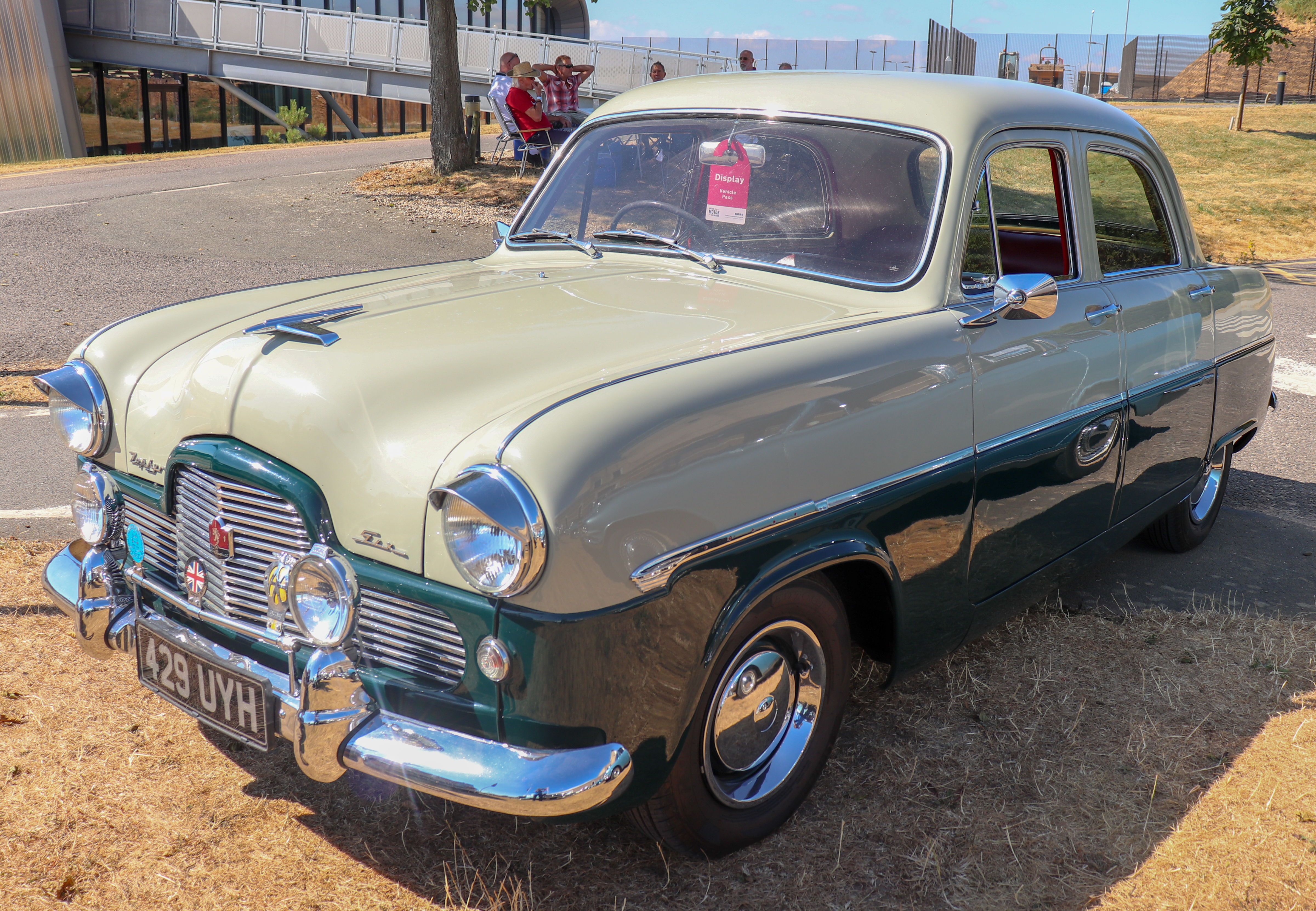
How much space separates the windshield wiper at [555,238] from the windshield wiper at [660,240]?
0.21ft

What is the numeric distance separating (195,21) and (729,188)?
25854 mm

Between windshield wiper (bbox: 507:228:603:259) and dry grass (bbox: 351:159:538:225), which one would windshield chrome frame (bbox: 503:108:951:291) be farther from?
dry grass (bbox: 351:159:538:225)

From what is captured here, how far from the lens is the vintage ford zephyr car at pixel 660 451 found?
6.77 feet

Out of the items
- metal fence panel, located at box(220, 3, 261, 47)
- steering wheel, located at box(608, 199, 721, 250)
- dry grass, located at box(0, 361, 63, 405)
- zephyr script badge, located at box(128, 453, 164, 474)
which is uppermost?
metal fence panel, located at box(220, 3, 261, 47)

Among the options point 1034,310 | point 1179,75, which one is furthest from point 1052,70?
point 1034,310

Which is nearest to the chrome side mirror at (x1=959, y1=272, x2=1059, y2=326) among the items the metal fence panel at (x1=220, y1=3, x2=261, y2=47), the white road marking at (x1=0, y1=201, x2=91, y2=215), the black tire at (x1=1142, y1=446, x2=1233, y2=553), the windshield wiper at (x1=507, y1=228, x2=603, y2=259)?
the windshield wiper at (x1=507, y1=228, x2=603, y2=259)

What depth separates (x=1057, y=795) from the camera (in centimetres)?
288

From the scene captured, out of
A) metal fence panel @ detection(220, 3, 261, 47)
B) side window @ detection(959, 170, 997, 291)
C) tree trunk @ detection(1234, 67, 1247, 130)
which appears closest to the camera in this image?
side window @ detection(959, 170, 997, 291)

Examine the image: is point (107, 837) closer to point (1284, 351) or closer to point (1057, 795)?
point (1057, 795)

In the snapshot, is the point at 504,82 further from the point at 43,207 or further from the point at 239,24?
the point at 239,24

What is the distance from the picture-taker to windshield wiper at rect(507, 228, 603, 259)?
3535 millimetres

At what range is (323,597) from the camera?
220 cm

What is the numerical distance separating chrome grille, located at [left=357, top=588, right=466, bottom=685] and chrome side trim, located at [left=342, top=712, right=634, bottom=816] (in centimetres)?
12

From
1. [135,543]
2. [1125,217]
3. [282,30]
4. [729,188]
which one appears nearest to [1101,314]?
[1125,217]
